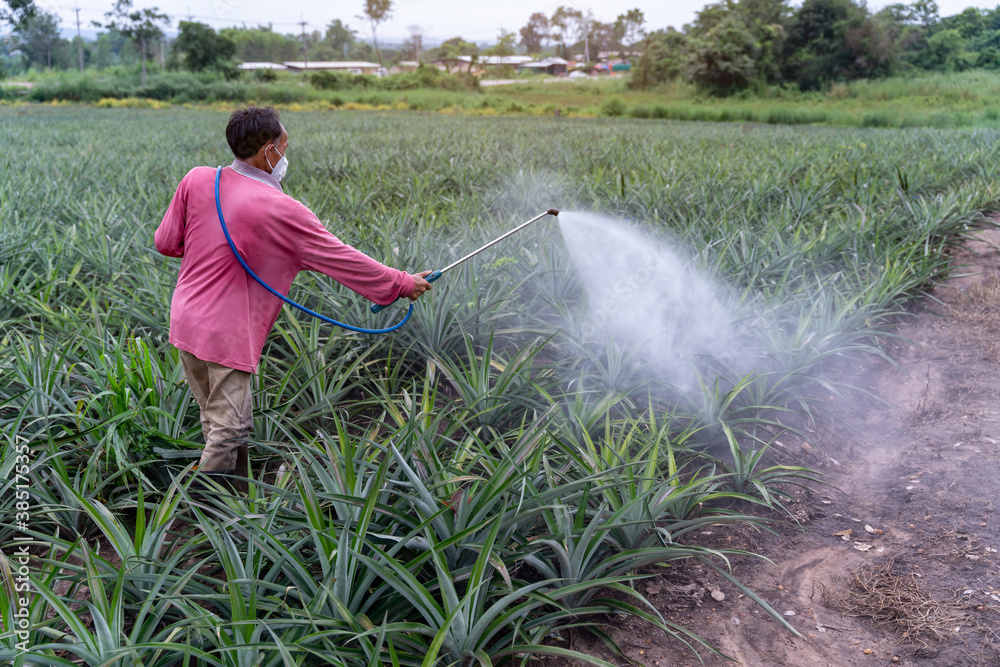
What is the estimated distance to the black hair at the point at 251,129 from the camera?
80.9 inches

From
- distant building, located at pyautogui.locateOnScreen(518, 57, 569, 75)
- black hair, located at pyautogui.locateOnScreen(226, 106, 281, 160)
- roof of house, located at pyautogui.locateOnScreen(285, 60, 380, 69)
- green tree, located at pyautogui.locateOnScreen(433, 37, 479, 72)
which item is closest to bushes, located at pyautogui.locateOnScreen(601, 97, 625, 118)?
green tree, located at pyautogui.locateOnScreen(433, 37, 479, 72)

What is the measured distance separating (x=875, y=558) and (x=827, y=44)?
37011mm

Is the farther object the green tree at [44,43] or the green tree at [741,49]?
the green tree at [44,43]

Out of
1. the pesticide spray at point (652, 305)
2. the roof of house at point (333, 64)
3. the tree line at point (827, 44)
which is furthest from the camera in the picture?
the roof of house at point (333, 64)

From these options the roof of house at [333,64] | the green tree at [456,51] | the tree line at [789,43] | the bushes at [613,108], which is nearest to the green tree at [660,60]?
the tree line at [789,43]

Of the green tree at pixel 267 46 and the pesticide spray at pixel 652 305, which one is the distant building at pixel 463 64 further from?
the pesticide spray at pixel 652 305

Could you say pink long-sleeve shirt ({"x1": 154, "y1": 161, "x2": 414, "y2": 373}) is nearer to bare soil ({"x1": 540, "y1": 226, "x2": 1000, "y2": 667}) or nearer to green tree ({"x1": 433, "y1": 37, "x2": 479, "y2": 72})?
bare soil ({"x1": 540, "y1": 226, "x2": 1000, "y2": 667})

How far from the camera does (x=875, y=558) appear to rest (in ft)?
7.04

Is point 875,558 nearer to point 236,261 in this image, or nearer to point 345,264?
point 345,264

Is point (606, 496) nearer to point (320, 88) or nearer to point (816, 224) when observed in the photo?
point (816, 224)

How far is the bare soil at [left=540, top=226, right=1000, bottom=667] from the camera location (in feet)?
5.77

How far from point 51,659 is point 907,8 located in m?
41.3

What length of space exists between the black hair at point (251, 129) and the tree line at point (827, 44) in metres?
35.4

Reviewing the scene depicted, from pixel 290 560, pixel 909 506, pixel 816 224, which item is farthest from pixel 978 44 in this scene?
pixel 290 560
